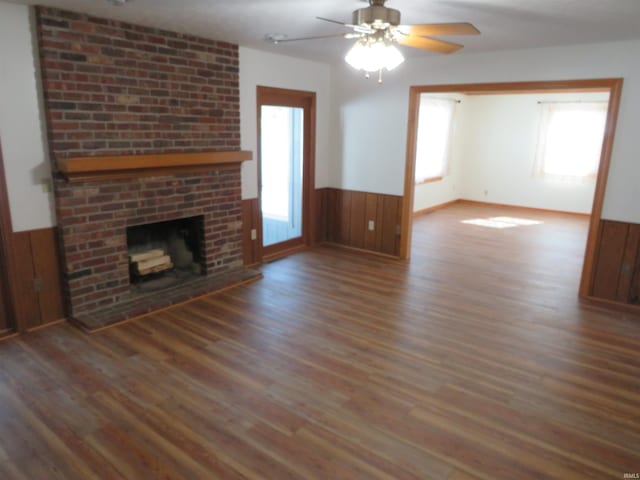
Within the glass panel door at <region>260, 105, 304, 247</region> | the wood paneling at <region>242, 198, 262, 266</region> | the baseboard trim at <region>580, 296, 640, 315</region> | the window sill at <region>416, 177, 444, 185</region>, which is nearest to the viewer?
the baseboard trim at <region>580, 296, 640, 315</region>

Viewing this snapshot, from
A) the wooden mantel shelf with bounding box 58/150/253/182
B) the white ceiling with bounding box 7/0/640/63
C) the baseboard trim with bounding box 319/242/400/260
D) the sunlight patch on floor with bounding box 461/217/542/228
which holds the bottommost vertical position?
the baseboard trim with bounding box 319/242/400/260

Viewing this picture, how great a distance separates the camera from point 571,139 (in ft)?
26.0

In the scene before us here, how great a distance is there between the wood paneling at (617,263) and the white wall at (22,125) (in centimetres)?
458

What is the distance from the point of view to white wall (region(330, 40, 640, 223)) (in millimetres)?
3816

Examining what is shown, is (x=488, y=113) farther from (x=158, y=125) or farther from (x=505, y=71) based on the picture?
(x=158, y=125)

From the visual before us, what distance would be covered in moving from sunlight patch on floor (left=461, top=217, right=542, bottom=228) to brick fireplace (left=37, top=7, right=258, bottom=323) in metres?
4.43

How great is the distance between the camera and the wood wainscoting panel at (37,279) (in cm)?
326

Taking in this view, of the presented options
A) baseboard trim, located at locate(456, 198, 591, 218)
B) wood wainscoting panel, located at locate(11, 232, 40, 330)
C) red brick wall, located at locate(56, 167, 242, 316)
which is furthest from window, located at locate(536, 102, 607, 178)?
wood wainscoting panel, located at locate(11, 232, 40, 330)

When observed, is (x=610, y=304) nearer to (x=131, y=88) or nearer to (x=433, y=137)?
(x=131, y=88)

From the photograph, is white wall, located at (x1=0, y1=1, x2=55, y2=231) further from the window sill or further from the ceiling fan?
the window sill

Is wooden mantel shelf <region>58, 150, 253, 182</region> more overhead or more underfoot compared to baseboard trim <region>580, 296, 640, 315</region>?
more overhead

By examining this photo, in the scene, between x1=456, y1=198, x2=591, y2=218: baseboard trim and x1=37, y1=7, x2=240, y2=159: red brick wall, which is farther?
x1=456, y1=198, x2=591, y2=218: baseboard trim

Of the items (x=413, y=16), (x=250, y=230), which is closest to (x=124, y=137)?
(x=250, y=230)

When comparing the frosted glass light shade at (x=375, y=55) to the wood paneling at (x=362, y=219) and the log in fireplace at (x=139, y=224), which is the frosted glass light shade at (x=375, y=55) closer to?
the log in fireplace at (x=139, y=224)
